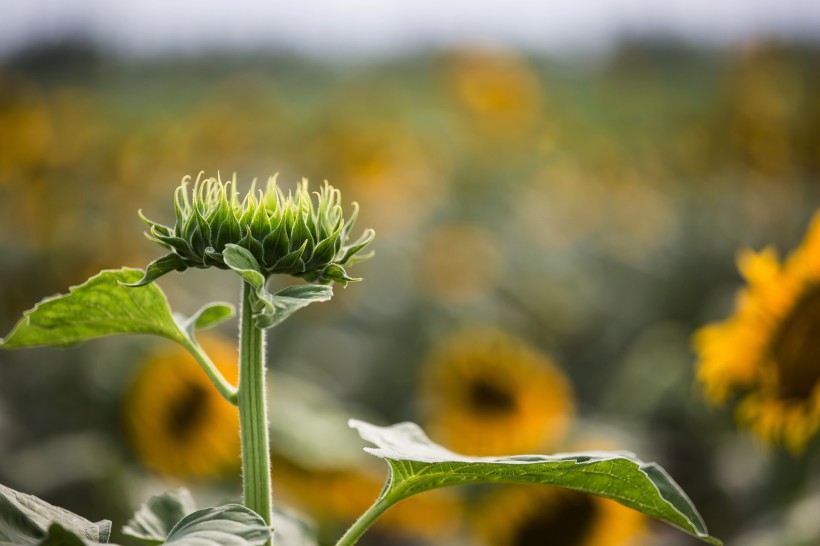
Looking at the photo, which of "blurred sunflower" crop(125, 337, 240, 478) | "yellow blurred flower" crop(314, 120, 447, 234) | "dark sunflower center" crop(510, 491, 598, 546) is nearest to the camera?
"dark sunflower center" crop(510, 491, 598, 546)

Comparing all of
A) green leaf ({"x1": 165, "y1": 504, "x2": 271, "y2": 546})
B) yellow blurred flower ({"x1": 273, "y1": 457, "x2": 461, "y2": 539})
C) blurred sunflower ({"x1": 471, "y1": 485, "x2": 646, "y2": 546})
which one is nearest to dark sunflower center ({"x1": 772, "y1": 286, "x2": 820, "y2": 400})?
blurred sunflower ({"x1": 471, "y1": 485, "x2": 646, "y2": 546})

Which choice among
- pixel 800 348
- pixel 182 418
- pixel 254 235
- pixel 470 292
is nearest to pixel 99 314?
pixel 254 235

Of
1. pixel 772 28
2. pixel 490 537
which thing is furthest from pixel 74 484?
pixel 772 28

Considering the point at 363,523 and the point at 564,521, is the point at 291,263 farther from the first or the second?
the point at 564,521

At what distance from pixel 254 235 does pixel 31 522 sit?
0.56 ft

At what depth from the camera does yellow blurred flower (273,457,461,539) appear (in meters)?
1.47

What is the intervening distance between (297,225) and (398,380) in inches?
75.7

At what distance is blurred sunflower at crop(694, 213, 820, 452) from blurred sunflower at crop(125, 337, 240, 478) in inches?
34.6

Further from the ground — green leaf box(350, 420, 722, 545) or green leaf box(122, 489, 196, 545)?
green leaf box(350, 420, 722, 545)

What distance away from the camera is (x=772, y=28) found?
2582 millimetres

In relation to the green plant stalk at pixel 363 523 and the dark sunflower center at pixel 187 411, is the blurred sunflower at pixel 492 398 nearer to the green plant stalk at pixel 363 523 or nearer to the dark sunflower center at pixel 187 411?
the dark sunflower center at pixel 187 411

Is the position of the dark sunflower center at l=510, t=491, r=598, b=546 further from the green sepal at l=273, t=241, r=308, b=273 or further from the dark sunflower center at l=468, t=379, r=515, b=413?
the green sepal at l=273, t=241, r=308, b=273

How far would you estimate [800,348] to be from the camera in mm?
1198

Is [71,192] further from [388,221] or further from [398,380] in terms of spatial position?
[388,221]
